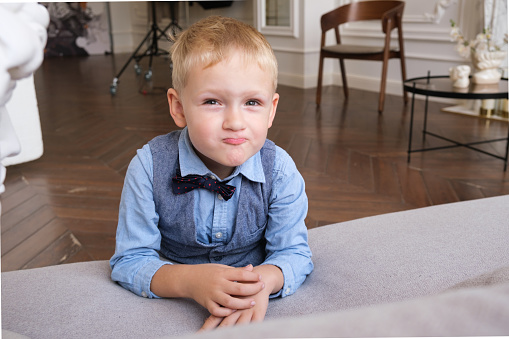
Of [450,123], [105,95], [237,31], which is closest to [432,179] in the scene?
[450,123]

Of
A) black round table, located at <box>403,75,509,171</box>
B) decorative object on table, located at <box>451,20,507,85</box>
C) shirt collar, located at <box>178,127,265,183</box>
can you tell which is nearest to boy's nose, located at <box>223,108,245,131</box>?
shirt collar, located at <box>178,127,265,183</box>

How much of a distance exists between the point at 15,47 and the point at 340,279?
743 millimetres

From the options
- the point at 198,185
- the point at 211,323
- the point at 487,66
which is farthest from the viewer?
the point at 487,66

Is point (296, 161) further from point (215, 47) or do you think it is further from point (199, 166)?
point (215, 47)

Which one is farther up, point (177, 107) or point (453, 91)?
point (177, 107)

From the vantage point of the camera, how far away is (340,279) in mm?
946

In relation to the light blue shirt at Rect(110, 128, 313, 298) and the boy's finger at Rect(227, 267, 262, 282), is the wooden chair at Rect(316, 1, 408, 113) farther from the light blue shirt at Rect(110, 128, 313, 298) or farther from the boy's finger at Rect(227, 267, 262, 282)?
the boy's finger at Rect(227, 267, 262, 282)

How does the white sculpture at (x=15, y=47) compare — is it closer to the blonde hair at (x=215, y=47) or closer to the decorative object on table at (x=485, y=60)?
the blonde hair at (x=215, y=47)

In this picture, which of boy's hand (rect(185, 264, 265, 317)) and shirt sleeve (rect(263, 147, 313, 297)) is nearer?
boy's hand (rect(185, 264, 265, 317))

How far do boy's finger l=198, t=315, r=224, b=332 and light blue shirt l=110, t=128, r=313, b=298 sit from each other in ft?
0.61

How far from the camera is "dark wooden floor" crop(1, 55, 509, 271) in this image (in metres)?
2.12

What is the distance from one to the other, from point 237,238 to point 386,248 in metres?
0.31

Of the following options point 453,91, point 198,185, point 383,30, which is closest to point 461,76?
point 453,91

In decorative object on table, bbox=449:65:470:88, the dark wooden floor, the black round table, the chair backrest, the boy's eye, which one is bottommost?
the dark wooden floor
